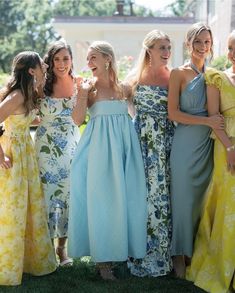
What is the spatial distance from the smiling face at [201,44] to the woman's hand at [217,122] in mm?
551

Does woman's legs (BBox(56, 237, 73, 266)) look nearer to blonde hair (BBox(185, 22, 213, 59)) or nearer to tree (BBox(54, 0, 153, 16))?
blonde hair (BBox(185, 22, 213, 59))

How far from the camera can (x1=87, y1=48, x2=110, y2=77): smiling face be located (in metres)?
4.10

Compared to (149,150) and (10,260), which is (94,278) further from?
(149,150)

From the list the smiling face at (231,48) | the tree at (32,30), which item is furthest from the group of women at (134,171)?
the tree at (32,30)

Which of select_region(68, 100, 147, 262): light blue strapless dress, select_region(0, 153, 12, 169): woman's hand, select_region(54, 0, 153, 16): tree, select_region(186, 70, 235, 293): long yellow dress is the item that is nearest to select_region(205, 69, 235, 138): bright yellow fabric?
select_region(186, 70, 235, 293): long yellow dress

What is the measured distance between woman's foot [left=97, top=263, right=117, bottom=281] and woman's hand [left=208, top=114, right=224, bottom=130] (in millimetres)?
1451

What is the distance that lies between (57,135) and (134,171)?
0.83m

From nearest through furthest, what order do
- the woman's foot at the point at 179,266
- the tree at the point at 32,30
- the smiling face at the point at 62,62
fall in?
the woman's foot at the point at 179,266 → the smiling face at the point at 62,62 → the tree at the point at 32,30

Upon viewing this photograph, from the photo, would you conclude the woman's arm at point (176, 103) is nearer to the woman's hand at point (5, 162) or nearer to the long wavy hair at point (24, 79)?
the long wavy hair at point (24, 79)

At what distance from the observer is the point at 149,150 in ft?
13.8

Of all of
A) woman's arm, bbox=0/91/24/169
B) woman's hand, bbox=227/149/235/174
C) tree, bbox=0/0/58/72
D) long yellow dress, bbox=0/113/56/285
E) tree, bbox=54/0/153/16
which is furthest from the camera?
tree, bbox=54/0/153/16

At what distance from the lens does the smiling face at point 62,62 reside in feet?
14.6

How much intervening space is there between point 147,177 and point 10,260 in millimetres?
1272

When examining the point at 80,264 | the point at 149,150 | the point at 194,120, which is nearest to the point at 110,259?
the point at 80,264
